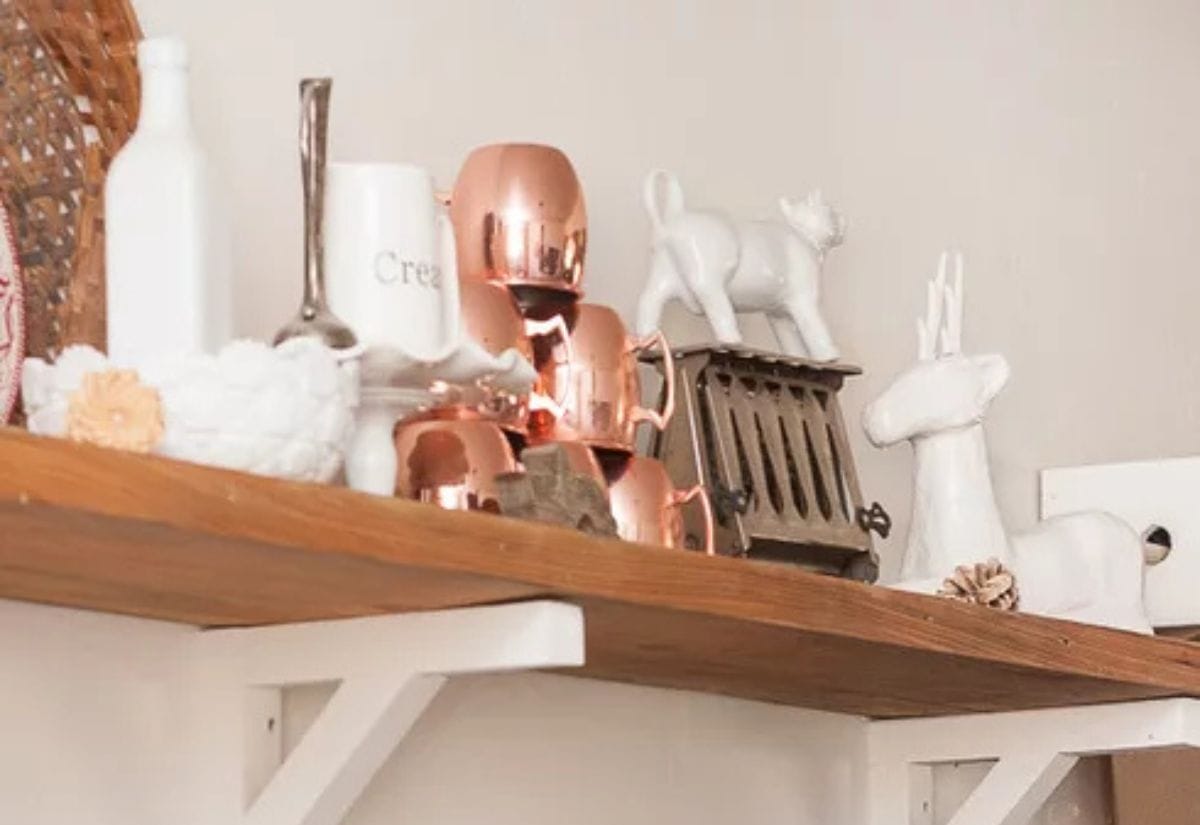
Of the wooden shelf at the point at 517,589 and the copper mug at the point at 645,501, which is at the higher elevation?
the copper mug at the point at 645,501

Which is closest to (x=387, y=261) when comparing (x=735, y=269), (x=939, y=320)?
(x=735, y=269)

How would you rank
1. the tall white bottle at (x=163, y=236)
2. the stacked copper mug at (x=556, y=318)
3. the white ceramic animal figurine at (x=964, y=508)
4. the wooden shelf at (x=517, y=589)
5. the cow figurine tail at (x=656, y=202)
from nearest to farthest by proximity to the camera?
the wooden shelf at (x=517, y=589)
the tall white bottle at (x=163, y=236)
the stacked copper mug at (x=556, y=318)
the cow figurine tail at (x=656, y=202)
the white ceramic animal figurine at (x=964, y=508)

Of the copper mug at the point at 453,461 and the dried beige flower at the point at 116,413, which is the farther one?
the copper mug at the point at 453,461

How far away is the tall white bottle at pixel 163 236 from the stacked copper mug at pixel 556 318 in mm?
242

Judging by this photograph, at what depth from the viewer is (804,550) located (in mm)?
1695

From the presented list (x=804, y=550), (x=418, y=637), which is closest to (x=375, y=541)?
(x=418, y=637)

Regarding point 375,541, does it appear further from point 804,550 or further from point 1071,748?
point 1071,748

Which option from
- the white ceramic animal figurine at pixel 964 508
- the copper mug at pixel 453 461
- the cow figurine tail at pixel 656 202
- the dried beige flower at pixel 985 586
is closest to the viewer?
the copper mug at pixel 453 461

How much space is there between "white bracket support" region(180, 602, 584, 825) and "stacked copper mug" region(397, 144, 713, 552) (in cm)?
18

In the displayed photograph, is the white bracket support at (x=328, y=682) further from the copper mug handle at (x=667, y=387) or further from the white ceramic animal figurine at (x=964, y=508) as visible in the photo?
the white ceramic animal figurine at (x=964, y=508)

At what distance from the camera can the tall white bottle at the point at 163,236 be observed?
123 centimetres

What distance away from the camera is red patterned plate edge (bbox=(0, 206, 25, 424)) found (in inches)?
48.9

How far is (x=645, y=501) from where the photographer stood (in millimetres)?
1521

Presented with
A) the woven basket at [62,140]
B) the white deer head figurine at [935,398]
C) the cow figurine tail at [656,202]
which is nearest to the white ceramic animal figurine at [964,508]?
the white deer head figurine at [935,398]
